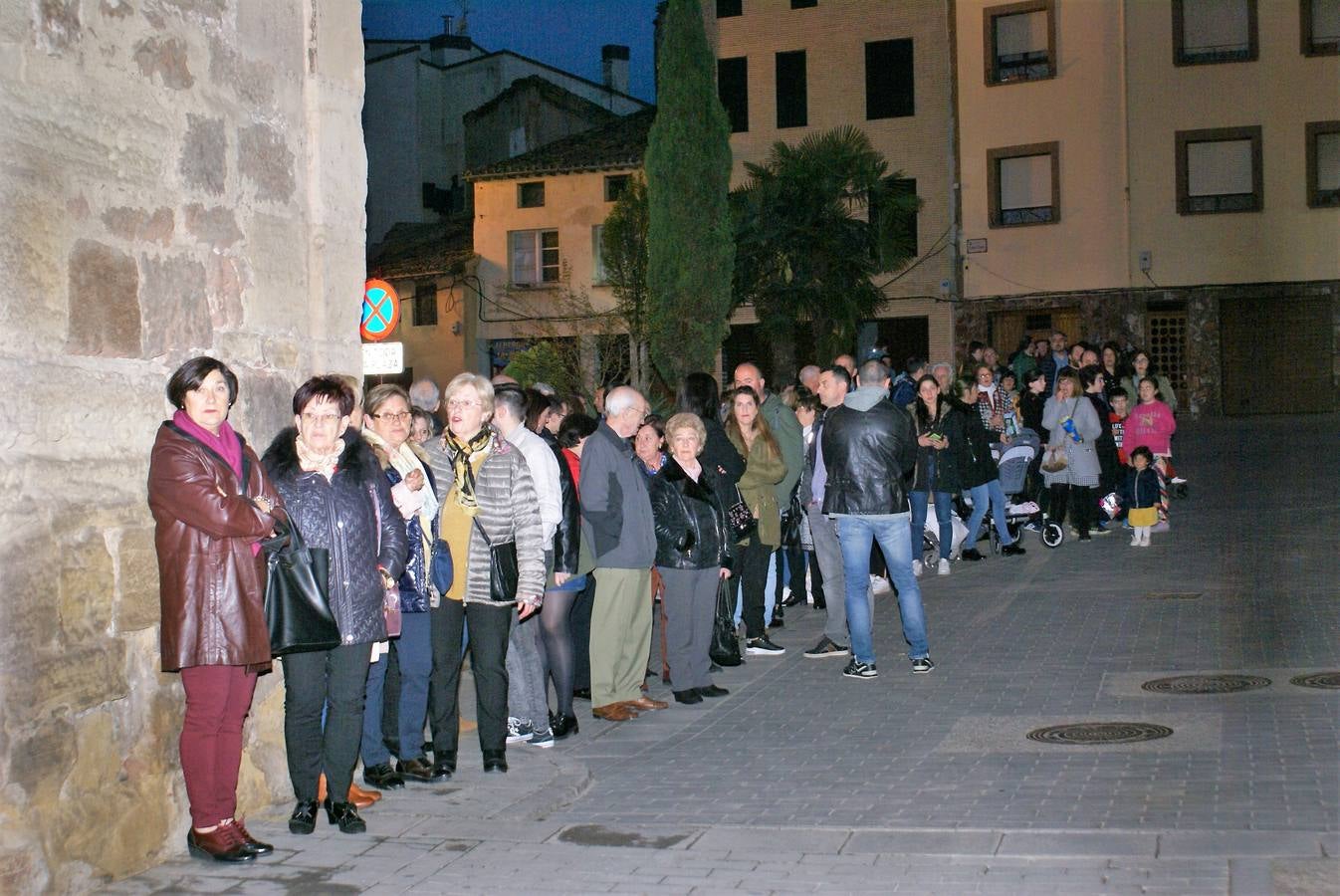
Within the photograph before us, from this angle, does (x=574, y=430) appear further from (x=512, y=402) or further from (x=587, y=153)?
(x=587, y=153)

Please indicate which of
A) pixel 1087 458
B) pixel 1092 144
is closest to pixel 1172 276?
pixel 1092 144

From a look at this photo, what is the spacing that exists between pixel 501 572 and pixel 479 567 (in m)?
0.11

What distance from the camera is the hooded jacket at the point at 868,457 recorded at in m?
10.5

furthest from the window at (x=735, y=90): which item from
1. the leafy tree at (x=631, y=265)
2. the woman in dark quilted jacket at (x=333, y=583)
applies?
the woman in dark quilted jacket at (x=333, y=583)

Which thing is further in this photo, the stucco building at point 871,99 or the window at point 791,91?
the window at point 791,91

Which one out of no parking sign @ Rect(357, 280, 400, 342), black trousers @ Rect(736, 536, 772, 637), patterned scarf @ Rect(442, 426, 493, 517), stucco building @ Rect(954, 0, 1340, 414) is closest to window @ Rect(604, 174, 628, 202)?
stucco building @ Rect(954, 0, 1340, 414)

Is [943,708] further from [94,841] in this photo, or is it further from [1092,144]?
[1092,144]

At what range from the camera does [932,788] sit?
7.36 meters

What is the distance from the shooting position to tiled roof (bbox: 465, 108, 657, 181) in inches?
1745

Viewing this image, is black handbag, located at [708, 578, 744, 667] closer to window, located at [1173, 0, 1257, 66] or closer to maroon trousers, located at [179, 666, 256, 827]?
maroon trousers, located at [179, 666, 256, 827]

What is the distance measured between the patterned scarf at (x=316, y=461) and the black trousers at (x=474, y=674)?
1332 millimetres

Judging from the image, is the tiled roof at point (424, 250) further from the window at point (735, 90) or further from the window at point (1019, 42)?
the window at point (1019, 42)

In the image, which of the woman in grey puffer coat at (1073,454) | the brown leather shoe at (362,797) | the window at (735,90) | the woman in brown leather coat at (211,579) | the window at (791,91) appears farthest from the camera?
the window at (735,90)

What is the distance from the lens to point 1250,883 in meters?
5.56
